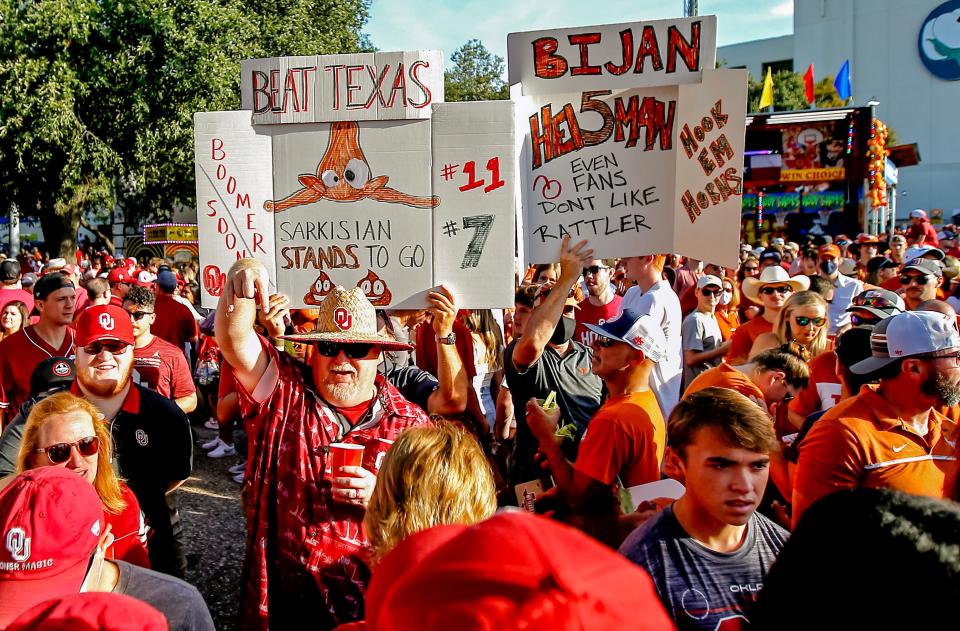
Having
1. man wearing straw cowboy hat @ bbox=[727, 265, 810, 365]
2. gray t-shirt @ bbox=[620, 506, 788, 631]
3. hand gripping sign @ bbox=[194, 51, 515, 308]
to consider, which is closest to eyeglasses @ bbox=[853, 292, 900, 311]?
man wearing straw cowboy hat @ bbox=[727, 265, 810, 365]

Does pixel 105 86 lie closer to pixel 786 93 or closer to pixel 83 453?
pixel 83 453

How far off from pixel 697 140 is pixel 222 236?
229 centimetres

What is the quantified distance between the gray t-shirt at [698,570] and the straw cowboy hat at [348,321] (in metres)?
1.21

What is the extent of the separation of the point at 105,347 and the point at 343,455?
5.22 feet

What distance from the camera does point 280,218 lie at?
130 inches

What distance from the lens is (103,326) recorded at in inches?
136

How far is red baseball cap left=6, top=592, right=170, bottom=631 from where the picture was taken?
139 cm

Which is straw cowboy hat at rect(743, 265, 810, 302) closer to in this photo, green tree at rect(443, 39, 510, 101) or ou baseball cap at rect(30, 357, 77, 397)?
ou baseball cap at rect(30, 357, 77, 397)

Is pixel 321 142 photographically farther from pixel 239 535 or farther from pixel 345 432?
pixel 239 535

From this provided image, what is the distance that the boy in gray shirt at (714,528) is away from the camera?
205 cm

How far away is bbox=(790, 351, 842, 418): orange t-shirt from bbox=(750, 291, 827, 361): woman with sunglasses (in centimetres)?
66

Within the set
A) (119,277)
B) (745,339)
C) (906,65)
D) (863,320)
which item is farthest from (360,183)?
(906,65)

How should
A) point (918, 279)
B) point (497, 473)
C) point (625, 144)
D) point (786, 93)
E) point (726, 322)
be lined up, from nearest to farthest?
point (625, 144) < point (497, 473) < point (918, 279) < point (726, 322) < point (786, 93)

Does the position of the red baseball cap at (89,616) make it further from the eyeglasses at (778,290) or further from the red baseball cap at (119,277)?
the red baseball cap at (119,277)
